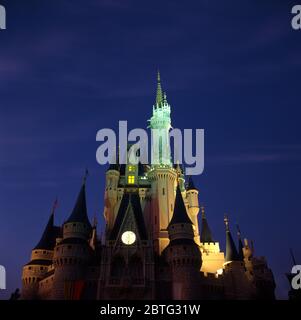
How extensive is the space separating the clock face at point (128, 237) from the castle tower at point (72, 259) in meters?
4.77

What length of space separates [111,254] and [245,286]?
726 inches

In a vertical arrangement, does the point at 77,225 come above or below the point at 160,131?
below

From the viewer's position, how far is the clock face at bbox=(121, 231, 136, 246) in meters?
41.9

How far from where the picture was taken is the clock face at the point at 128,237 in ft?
137

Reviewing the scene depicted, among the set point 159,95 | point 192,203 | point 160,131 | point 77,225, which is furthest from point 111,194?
point 159,95

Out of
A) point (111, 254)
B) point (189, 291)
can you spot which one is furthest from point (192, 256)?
point (111, 254)

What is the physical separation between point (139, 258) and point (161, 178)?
53.8 feet

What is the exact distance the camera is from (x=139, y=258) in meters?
41.0

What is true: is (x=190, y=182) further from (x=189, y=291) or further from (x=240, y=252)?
(x=189, y=291)

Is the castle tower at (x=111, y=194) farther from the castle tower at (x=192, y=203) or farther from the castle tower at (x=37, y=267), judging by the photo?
the castle tower at (x=192, y=203)

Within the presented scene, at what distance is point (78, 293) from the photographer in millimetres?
37625

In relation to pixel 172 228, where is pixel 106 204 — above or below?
above

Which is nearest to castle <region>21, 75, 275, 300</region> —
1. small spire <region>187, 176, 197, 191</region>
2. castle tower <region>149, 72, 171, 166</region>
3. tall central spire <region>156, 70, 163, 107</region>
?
castle tower <region>149, 72, 171, 166</region>

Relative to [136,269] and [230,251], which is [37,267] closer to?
[136,269]
